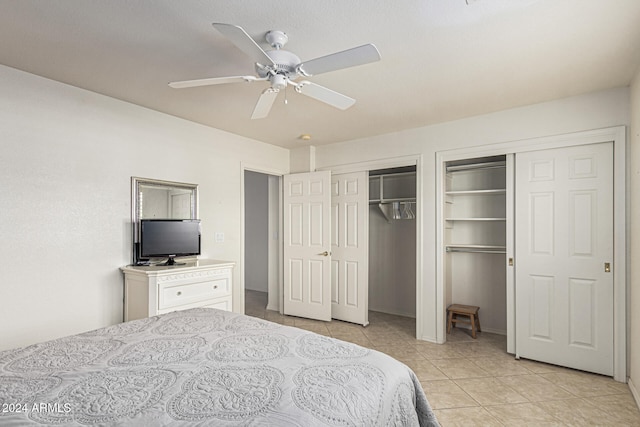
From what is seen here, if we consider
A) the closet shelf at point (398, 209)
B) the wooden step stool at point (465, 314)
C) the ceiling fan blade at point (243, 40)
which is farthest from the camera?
the closet shelf at point (398, 209)

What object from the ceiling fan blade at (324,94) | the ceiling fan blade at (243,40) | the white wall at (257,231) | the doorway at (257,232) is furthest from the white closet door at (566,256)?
the white wall at (257,231)

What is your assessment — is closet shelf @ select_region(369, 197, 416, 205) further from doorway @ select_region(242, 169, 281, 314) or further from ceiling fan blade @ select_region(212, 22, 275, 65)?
ceiling fan blade @ select_region(212, 22, 275, 65)

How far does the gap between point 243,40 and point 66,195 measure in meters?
2.14

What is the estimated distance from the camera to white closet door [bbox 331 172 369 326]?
4.47 meters

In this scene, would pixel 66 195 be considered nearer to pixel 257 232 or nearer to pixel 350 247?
pixel 350 247

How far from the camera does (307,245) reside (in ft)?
15.5

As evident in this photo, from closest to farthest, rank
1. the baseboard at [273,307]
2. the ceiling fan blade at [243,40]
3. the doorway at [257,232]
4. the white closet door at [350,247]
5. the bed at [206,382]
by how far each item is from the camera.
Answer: the bed at [206,382], the ceiling fan blade at [243,40], the white closet door at [350,247], the baseboard at [273,307], the doorway at [257,232]

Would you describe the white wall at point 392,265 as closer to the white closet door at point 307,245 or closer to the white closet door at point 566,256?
the white closet door at point 307,245

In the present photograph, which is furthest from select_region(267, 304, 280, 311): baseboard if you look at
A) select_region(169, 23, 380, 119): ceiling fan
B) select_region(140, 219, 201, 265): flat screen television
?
select_region(169, 23, 380, 119): ceiling fan

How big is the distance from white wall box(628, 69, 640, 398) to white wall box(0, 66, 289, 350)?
401 centimetres

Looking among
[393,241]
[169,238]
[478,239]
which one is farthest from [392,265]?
[169,238]

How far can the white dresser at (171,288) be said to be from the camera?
2.87 m

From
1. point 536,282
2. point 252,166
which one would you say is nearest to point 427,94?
point 536,282

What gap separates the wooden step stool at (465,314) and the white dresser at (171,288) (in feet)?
8.65
